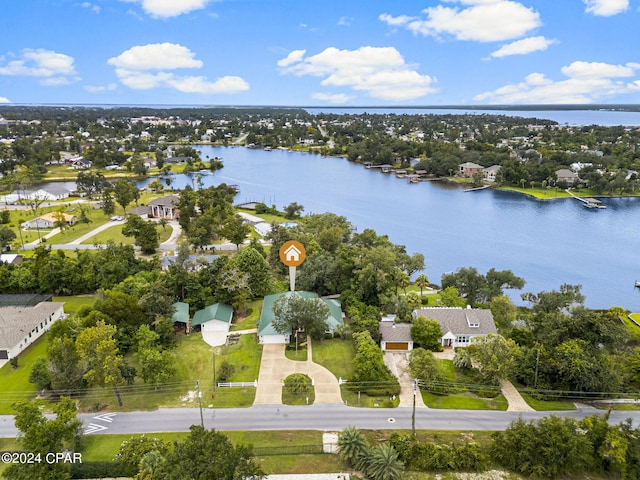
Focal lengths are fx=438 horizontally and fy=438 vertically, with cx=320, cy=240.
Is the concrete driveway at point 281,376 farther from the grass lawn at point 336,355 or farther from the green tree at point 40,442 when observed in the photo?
the green tree at point 40,442

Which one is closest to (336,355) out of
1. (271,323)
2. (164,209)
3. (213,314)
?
(271,323)

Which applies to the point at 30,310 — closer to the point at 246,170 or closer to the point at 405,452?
the point at 405,452

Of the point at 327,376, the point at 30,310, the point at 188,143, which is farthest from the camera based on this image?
the point at 188,143

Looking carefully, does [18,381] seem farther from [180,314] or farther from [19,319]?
[180,314]

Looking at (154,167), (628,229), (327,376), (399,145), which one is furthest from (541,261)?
(154,167)

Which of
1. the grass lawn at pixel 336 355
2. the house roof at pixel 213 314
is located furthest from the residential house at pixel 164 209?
the grass lawn at pixel 336 355

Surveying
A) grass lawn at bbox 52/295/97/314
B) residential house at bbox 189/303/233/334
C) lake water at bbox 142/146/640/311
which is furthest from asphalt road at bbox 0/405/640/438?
lake water at bbox 142/146/640/311

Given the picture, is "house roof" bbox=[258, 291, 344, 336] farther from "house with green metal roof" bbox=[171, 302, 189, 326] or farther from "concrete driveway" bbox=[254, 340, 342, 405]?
"house with green metal roof" bbox=[171, 302, 189, 326]
